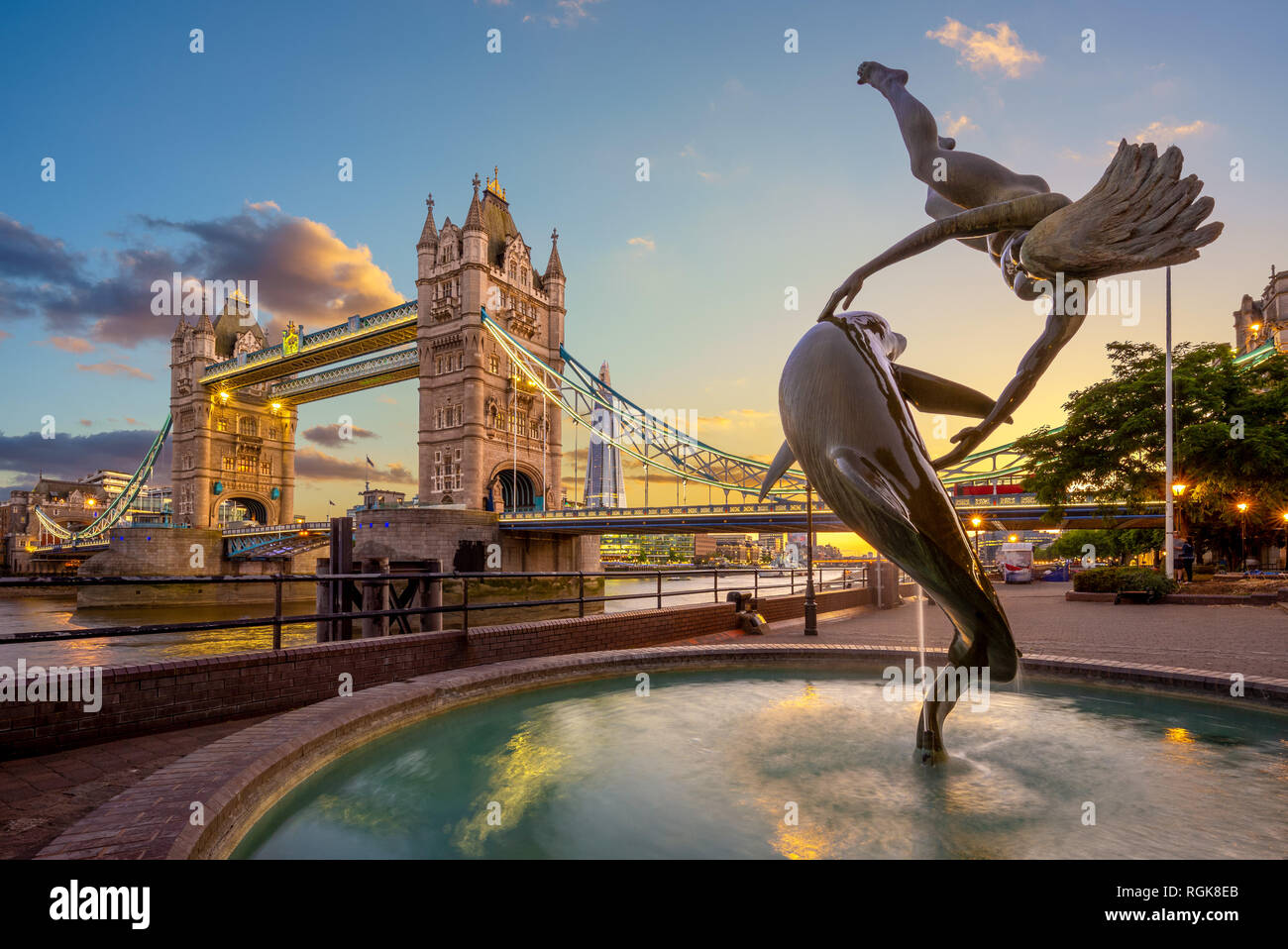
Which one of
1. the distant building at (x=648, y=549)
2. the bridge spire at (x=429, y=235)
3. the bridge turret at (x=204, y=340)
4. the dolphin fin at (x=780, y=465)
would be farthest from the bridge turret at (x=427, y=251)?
the dolphin fin at (x=780, y=465)

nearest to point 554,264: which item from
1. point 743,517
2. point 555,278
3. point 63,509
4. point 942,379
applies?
point 555,278

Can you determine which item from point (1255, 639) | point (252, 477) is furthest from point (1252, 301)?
point (252, 477)

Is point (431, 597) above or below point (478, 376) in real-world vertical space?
below

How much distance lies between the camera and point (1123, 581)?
16016 millimetres

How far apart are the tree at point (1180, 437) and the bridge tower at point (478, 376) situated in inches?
1311

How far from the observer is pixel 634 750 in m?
4.23

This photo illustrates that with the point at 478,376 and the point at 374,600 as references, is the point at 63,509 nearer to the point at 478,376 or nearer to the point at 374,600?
the point at 478,376

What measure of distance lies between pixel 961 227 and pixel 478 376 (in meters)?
46.1

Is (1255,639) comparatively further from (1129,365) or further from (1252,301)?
(1252,301)

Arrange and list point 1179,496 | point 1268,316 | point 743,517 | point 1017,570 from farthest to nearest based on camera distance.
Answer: point 1268,316, point 1017,570, point 743,517, point 1179,496

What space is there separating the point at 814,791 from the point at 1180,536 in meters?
23.0

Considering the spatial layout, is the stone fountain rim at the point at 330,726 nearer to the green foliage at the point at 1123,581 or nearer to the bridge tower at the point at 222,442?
the green foliage at the point at 1123,581

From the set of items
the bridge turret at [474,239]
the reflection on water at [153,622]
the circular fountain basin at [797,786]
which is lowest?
the reflection on water at [153,622]

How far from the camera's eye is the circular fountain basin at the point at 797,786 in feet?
9.51
